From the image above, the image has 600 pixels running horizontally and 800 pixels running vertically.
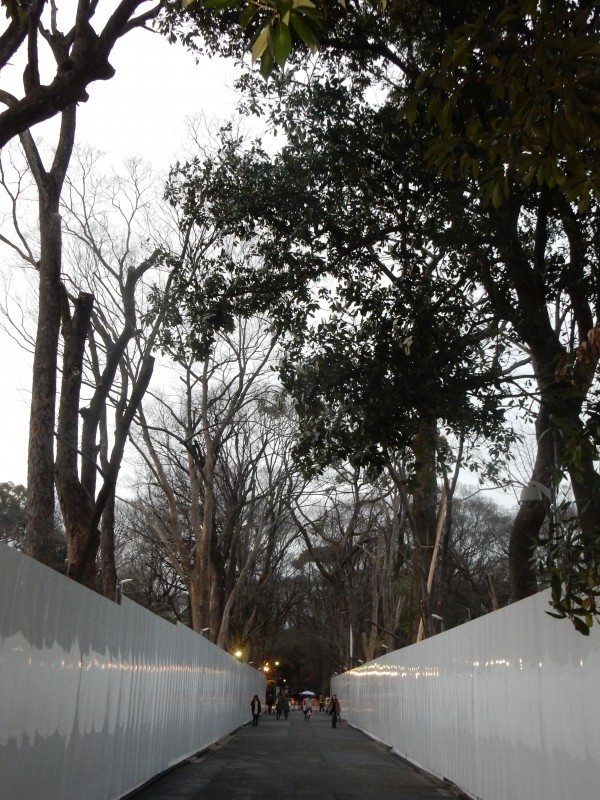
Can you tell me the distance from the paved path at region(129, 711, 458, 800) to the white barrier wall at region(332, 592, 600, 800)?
0.73 m

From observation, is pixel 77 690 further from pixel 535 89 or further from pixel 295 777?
pixel 295 777

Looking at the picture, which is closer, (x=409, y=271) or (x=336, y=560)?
(x=409, y=271)

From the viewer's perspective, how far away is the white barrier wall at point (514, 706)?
21.5 feet

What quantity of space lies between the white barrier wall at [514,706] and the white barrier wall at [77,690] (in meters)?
3.85

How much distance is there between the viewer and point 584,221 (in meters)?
9.80

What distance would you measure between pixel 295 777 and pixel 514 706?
6.64m

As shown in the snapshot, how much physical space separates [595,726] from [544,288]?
4795 mm

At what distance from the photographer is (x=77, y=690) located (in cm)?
769

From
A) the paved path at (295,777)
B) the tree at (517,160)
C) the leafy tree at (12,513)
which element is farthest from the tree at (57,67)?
the leafy tree at (12,513)

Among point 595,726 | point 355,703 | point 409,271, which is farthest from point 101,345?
point 355,703

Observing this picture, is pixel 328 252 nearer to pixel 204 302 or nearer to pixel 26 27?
pixel 204 302

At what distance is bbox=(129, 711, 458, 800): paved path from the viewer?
11.8m

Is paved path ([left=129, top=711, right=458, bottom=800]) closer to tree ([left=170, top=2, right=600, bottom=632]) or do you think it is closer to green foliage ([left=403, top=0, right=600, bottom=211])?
tree ([left=170, top=2, right=600, bottom=632])

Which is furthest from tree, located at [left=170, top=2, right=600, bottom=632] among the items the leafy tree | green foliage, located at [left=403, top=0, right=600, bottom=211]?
the leafy tree
